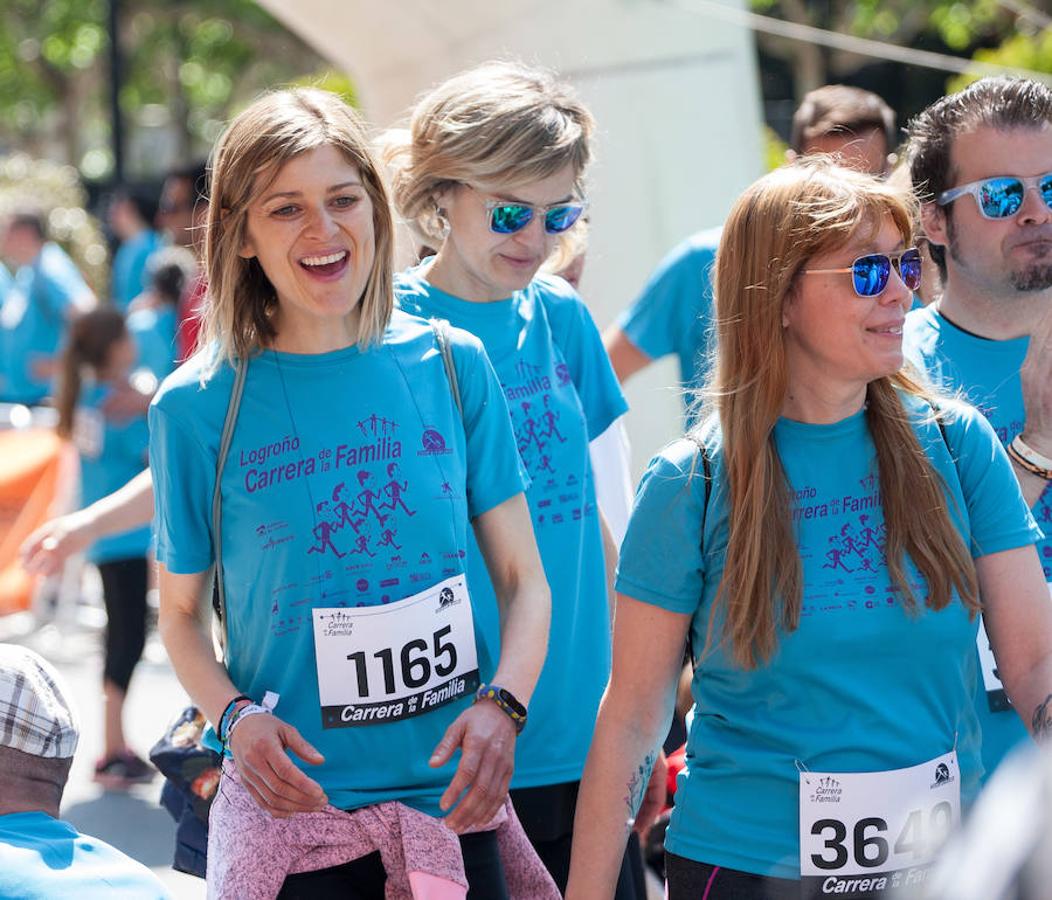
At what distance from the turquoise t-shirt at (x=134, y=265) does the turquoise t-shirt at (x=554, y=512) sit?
973cm

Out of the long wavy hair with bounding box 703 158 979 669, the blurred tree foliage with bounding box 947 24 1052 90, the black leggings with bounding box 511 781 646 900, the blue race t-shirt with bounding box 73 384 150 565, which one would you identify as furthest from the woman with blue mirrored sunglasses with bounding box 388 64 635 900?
the blurred tree foliage with bounding box 947 24 1052 90

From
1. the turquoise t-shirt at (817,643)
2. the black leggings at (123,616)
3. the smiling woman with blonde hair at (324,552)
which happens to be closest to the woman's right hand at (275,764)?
the smiling woman with blonde hair at (324,552)

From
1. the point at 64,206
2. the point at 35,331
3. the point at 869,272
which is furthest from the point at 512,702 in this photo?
the point at 64,206

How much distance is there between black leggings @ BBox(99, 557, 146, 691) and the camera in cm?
682

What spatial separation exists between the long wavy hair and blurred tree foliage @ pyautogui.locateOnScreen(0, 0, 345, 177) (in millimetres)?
32316

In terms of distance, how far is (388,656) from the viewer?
2.61 metres

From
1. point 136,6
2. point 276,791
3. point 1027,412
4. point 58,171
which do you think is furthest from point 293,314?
point 136,6

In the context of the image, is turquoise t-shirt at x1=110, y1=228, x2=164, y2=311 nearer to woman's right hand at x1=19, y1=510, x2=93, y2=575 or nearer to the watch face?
woman's right hand at x1=19, y1=510, x2=93, y2=575

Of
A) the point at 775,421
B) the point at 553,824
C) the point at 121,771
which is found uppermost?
the point at 775,421

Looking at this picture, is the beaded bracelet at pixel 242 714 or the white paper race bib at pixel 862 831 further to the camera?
the beaded bracelet at pixel 242 714

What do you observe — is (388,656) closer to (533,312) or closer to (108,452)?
(533,312)

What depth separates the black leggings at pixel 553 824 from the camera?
3121 millimetres

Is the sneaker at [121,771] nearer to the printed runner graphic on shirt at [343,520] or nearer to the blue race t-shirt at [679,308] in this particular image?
the blue race t-shirt at [679,308]

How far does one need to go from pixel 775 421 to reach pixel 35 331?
31.2 feet
